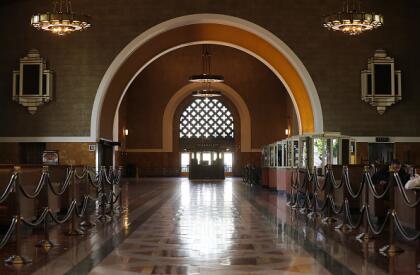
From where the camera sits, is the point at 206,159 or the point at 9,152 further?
the point at 206,159

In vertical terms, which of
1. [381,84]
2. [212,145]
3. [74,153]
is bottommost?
[74,153]

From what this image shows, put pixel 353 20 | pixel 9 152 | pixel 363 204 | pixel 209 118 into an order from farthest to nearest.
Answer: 1. pixel 209 118
2. pixel 9 152
3. pixel 353 20
4. pixel 363 204

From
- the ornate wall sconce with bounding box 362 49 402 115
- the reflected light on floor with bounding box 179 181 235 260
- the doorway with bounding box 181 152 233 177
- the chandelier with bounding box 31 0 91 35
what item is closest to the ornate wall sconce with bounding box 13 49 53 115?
the chandelier with bounding box 31 0 91 35

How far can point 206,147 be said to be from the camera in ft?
121

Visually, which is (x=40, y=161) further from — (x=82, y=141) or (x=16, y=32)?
(x=16, y=32)

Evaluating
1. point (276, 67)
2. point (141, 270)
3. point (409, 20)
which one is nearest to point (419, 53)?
point (409, 20)

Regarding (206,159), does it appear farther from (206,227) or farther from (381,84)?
(206,227)

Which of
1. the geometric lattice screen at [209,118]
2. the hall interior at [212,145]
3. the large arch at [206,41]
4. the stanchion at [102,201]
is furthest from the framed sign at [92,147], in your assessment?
the geometric lattice screen at [209,118]

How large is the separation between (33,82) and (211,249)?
16275 mm

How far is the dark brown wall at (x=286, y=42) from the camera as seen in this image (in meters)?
22.6

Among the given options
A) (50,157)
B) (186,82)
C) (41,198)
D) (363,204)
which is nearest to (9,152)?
(50,157)

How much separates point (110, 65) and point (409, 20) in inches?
399

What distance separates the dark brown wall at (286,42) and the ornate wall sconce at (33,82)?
33 centimetres

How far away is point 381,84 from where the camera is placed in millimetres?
22406
